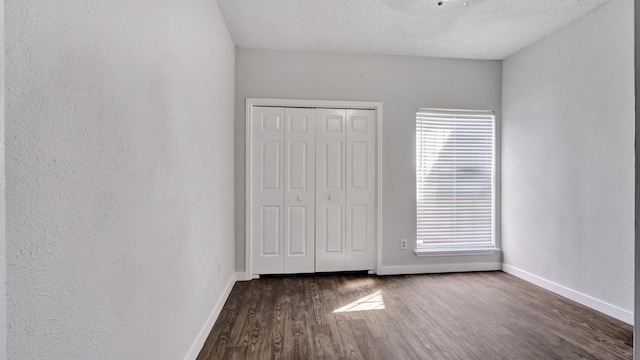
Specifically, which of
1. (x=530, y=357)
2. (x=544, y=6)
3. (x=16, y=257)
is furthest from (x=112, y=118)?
(x=544, y=6)

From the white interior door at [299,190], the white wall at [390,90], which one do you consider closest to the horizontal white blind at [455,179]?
the white wall at [390,90]

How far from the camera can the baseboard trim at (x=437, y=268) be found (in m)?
3.32

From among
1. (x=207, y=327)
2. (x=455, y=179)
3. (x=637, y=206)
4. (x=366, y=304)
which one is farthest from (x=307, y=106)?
(x=637, y=206)

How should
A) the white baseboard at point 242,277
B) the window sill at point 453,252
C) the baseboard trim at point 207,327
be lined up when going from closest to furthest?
the baseboard trim at point 207,327
the white baseboard at point 242,277
the window sill at point 453,252

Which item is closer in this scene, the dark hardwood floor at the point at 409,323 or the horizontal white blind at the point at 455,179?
the dark hardwood floor at the point at 409,323

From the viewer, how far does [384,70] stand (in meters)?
3.34

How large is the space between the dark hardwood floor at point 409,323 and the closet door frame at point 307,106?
13.7 inches

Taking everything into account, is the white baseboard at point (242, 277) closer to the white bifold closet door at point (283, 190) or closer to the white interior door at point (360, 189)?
the white bifold closet door at point (283, 190)

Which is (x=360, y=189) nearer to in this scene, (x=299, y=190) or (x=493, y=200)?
(x=299, y=190)

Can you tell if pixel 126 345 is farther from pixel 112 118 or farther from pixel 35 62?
pixel 35 62

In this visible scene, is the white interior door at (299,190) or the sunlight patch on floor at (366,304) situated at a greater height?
the white interior door at (299,190)

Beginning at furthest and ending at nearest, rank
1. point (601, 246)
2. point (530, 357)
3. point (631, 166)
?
point (601, 246), point (631, 166), point (530, 357)

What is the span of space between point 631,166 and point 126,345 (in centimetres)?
340

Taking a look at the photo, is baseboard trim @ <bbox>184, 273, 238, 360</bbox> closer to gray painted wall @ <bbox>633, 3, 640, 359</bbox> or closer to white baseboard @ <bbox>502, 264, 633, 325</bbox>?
gray painted wall @ <bbox>633, 3, 640, 359</bbox>
